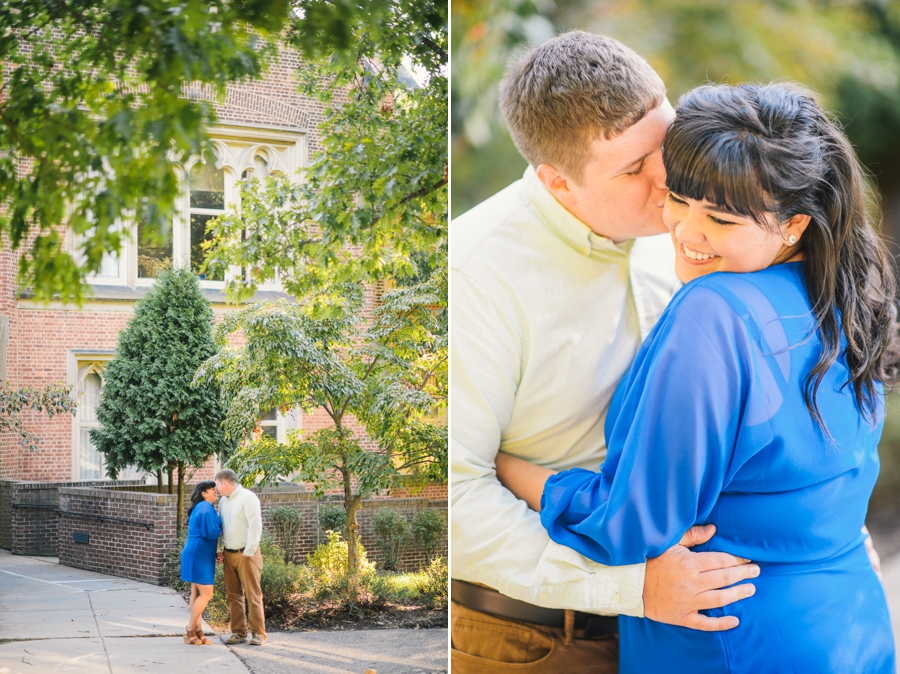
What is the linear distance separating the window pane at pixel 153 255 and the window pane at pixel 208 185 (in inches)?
4.9

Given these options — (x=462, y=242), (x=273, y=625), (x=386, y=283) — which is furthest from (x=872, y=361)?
(x=273, y=625)

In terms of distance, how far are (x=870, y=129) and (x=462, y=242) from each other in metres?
1.07

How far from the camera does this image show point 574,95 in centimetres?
179

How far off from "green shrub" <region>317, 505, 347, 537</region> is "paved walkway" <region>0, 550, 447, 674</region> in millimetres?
384

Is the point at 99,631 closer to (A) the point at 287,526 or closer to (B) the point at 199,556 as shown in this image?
(B) the point at 199,556

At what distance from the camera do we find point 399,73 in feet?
8.22

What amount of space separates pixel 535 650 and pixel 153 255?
153cm

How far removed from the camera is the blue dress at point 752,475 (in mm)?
1604

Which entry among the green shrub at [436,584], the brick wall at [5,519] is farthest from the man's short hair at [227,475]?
A: the green shrub at [436,584]

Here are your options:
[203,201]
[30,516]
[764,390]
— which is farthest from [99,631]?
[764,390]

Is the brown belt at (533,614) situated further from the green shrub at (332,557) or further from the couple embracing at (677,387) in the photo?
the green shrub at (332,557)

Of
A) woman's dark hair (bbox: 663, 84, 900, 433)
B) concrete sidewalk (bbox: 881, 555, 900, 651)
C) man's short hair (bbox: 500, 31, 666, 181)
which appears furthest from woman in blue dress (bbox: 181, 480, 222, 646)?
concrete sidewalk (bbox: 881, 555, 900, 651)

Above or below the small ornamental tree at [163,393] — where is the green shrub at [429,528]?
below

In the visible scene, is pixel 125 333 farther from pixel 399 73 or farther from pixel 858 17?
pixel 858 17
